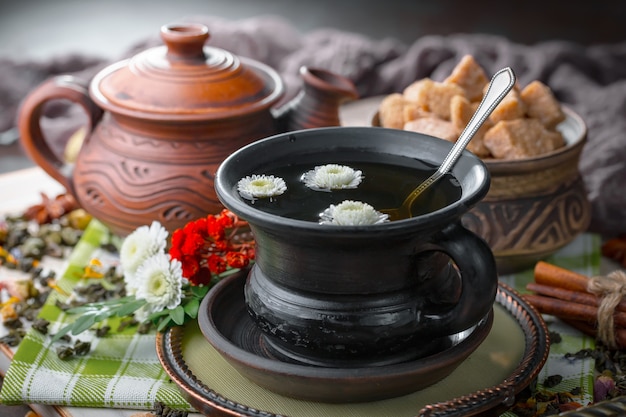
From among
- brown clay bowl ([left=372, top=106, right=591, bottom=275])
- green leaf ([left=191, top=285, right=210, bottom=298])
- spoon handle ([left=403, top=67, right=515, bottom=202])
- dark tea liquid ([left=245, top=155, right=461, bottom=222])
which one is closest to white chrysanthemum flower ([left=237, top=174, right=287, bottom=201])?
dark tea liquid ([left=245, top=155, right=461, bottom=222])

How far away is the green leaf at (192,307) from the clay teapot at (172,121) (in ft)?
0.91

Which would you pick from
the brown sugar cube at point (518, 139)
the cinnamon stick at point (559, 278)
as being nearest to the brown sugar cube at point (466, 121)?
the brown sugar cube at point (518, 139)

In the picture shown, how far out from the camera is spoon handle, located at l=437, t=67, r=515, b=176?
1036 millimetres

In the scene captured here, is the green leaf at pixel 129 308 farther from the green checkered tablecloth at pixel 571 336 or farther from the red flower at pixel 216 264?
the green checkered tablecloth at pixel 571 336

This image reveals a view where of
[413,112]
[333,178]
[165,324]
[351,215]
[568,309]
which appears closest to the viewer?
[351,215]

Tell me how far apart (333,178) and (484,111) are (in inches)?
8.7

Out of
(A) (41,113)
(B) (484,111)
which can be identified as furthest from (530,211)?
(A) (41,113)

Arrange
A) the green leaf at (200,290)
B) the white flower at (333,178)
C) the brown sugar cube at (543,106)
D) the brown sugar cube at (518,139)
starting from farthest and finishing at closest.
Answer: the brown sugar cube at (543,106) → the brown sugar cube at (518,139) → the green leaf at (200,290) → the white flower at (333,178)

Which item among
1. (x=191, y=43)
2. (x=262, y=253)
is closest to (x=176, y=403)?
(x=262, y=253)

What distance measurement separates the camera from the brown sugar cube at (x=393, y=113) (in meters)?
1.52

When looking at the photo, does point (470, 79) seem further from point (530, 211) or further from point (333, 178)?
point (333, 178)

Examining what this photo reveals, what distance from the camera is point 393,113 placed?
153 cm

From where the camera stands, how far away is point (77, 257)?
61.1 inches

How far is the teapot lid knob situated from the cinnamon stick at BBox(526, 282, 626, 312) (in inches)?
27.8
